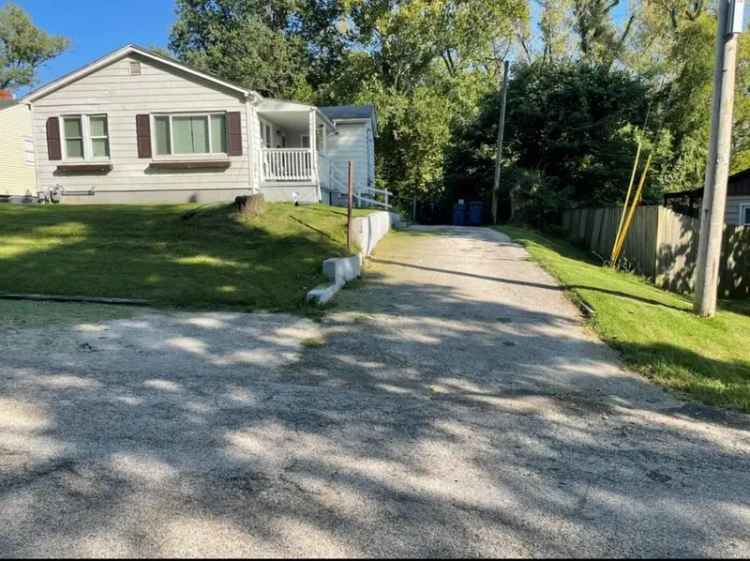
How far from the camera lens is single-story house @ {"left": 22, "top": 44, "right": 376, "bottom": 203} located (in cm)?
1700

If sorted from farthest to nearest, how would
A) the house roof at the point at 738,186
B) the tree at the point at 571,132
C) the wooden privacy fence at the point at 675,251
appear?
the tree at the point at 571,132 < the house roof at the point at 738,186 < the wooden privacy fence at the point at 675,251

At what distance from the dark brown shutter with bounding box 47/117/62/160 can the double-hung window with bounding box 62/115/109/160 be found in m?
0.18

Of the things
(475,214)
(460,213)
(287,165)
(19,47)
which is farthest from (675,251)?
(19,47)

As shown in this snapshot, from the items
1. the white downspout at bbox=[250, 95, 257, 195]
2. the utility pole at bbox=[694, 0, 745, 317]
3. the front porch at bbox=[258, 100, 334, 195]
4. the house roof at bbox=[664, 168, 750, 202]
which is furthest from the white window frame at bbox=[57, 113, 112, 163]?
the house roof at bbox=[664, 168, 750, 202]

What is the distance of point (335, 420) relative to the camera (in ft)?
13.2

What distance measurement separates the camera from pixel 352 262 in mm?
9266

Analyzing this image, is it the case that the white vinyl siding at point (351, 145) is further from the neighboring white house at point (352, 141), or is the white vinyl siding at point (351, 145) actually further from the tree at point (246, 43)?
the tree at point (246, 43)

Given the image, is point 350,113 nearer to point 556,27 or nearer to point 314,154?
point 314,154

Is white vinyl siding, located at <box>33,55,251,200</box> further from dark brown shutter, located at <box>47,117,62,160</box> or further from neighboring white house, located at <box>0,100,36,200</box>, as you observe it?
neighboring white house, located at <box>0,100,36,200</box>

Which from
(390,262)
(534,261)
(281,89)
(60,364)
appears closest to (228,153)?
(390,262)

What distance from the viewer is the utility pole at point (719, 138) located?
7.89 metres

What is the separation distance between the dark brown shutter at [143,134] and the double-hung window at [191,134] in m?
0.19

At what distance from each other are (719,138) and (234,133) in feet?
41.4

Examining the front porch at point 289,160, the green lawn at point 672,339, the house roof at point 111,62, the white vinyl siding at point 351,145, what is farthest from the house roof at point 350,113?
the green lawn at point 672,339
